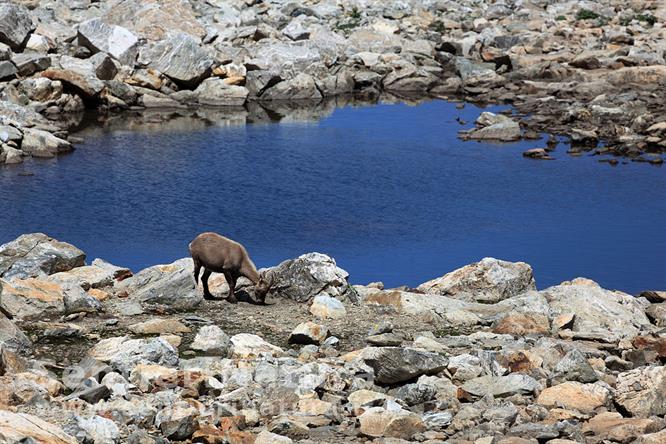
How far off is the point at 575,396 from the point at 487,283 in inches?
322

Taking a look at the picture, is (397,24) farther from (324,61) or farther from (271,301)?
(271,301)

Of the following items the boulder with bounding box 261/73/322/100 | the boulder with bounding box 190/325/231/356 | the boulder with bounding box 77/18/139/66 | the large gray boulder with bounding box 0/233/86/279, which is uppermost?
the boulder with bounding box 190/325/231/356

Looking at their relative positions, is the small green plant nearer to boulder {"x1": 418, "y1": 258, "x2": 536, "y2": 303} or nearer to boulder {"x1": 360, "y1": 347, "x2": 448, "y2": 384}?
boulder {"x1": 418, "y1": 258, "x2": 536, "y2": 303}

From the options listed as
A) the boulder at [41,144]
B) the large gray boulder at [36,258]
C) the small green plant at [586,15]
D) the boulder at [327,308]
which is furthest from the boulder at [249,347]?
the small green plant at [586,15]

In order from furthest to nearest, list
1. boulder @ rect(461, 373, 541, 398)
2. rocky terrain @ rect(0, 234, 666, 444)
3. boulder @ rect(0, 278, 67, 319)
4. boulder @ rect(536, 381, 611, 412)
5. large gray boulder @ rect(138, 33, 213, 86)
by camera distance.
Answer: large gray boulder @ rect(138, 33, 213, 86) < boulder @ rect(0, 278, 67, 319) < boulder @ rect(461, 373, 541, 398) < boulder @ rect(536, 381, 611, 412) < rocky terrain @ rect(0, 234, 666, 444)

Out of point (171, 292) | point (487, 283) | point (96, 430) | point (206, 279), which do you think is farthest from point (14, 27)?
point (96, 430)

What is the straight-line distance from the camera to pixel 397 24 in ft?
241

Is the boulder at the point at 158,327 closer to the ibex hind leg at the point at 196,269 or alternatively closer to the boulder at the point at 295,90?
the ibex hind leg at the point at 196,269

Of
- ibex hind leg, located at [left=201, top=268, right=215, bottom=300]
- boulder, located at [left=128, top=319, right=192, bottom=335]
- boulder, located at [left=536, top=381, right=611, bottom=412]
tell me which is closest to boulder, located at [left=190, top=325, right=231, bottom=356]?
boulder, located at [left=128, top=319, right=192, bottom=335]

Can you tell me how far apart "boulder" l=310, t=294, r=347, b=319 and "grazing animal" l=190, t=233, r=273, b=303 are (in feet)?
4.49

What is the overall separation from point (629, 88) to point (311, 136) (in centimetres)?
1904

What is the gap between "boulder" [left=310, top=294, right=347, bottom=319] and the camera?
20.2 metres

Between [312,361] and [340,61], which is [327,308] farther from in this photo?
[340,61]

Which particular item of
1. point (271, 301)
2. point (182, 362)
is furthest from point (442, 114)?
point (182, 362)
